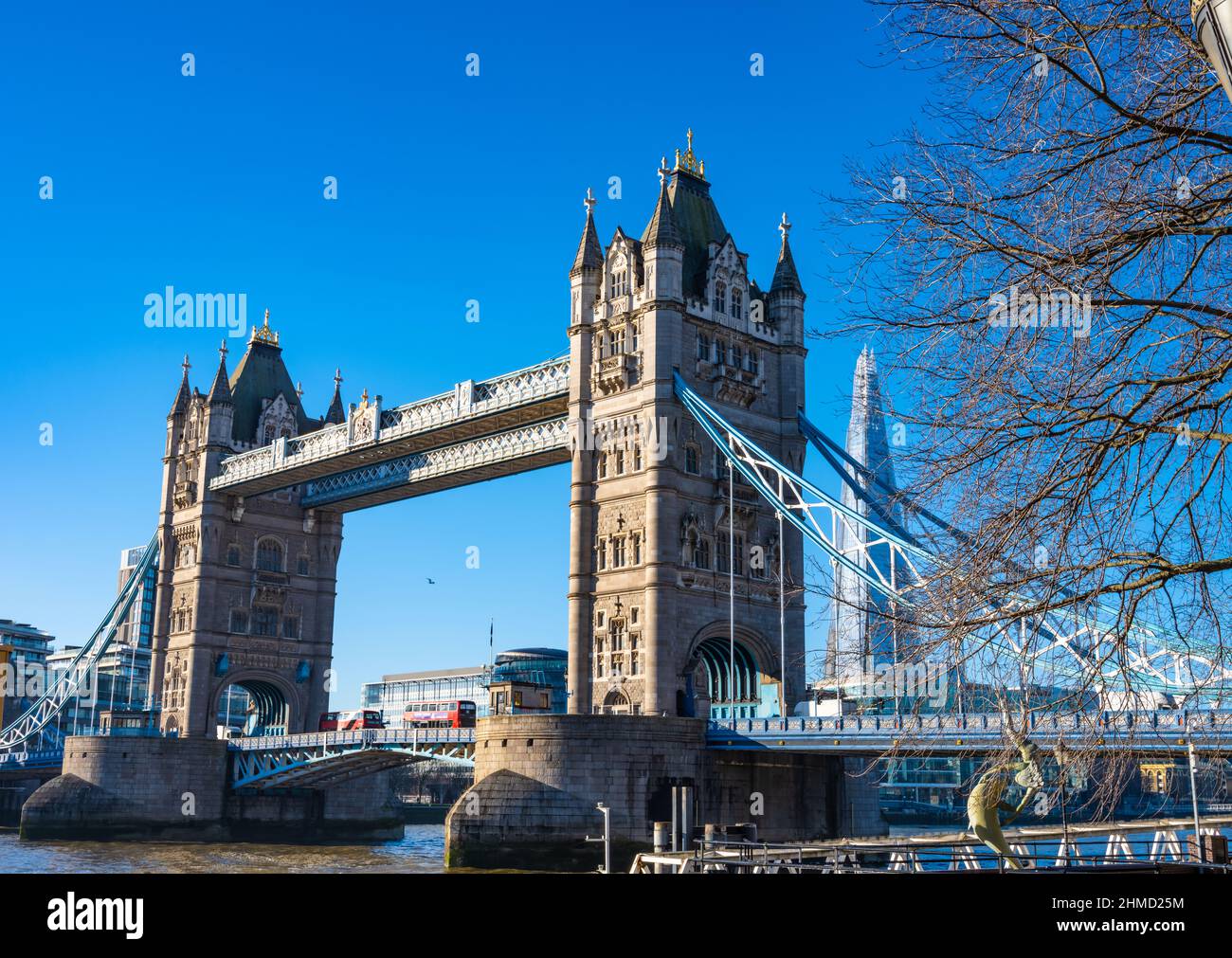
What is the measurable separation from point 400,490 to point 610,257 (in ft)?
67.8

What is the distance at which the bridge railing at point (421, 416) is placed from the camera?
55.3m

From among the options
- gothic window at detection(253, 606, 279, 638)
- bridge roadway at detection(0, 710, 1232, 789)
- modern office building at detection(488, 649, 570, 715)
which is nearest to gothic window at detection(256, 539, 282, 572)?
gothic window at detection(253, 606, 279, 638)

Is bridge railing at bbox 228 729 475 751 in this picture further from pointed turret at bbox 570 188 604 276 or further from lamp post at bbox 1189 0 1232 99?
lamp post at bbox 1189 0 1232 99

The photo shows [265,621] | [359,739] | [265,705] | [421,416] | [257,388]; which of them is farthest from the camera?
[257,388]

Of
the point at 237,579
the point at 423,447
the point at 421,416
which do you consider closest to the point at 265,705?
the point at 237,579

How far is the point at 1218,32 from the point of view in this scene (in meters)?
7.28

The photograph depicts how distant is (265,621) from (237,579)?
2995mm

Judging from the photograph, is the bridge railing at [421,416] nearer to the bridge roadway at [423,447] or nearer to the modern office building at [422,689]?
the bridge roadway at [423,447]

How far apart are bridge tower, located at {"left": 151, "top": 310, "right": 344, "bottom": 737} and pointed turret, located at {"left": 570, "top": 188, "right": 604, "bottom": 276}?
98.0 ft

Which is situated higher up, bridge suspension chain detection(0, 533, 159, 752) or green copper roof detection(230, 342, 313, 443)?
green copper roof detection(230, 342, 313, 443)

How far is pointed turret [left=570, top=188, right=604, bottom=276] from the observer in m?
52.9

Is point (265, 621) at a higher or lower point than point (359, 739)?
higher

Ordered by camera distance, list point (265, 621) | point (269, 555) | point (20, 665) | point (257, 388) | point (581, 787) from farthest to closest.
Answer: point (20, 665) < point (257, 388) < point (269, 555) < point (265, 621) < point (581, 787)

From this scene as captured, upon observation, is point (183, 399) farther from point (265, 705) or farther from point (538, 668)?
point (538, 668)
